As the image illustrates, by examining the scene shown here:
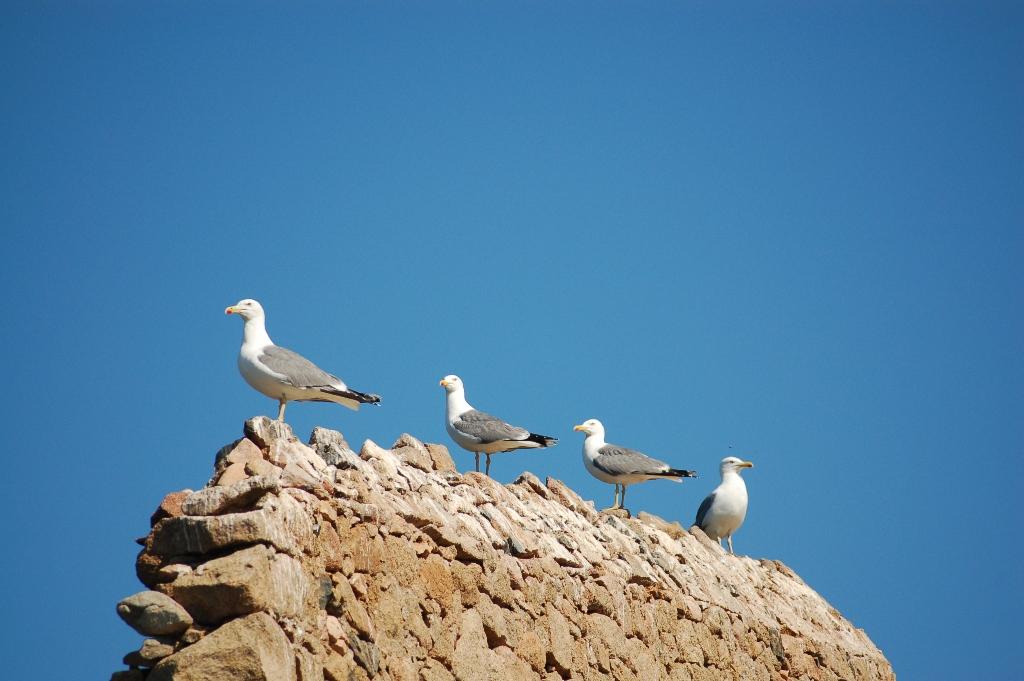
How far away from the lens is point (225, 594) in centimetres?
665

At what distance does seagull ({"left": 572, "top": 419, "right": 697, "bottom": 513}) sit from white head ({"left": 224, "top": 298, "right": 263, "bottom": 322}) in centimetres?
587

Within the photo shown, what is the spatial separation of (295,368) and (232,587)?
447 centimetres

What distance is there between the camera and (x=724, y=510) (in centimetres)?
1645

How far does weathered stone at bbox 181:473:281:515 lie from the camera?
7078 millimetres

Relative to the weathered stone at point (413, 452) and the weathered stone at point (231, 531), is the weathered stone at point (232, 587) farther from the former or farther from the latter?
the weathered stone at point (413, 452)

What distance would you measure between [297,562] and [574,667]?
129 inches

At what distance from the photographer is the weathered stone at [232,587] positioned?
664 centimetres

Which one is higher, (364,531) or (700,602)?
(700,602)

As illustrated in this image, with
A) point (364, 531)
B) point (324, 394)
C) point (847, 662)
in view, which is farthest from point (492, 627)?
point (847, 662)

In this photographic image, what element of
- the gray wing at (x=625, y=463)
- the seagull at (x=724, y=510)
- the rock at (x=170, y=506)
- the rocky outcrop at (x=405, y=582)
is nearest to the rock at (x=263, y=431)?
the rocky outcrop at (x=405, y=582)

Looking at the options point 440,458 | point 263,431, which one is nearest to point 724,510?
point 440,458

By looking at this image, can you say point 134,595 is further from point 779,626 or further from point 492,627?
point 779,626

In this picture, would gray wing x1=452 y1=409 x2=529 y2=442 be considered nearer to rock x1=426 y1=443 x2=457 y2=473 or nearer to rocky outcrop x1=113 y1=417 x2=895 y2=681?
rocky outcrop x1=113 y1=417 x2=895 y2=681

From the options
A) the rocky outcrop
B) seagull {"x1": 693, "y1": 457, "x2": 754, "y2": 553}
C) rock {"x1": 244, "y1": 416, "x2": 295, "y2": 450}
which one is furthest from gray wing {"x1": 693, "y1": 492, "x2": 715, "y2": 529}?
rock {"x1": 244, "y1": 416, "x2": 295, "y2": 450}
